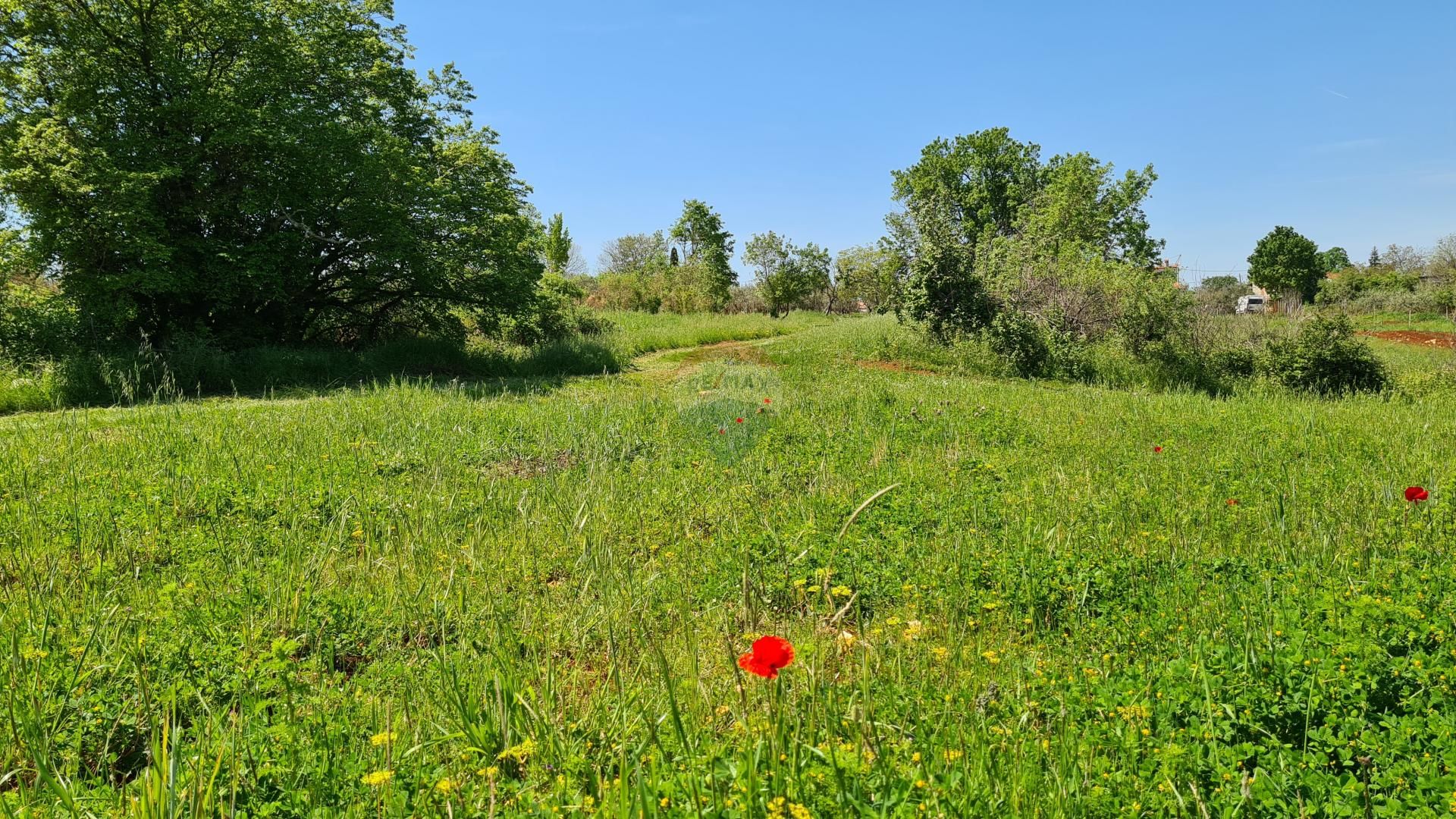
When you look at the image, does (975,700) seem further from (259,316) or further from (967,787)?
(259,316)

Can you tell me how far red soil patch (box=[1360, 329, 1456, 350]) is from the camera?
25016 millimetres

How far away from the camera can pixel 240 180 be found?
1354 centimetres

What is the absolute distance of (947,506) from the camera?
461cm

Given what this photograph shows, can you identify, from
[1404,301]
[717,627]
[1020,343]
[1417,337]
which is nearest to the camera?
[717,627]

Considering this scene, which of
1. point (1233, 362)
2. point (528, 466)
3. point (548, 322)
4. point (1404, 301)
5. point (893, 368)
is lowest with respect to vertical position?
Answer: point (528, 466)

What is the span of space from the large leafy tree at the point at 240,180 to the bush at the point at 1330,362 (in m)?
16.6

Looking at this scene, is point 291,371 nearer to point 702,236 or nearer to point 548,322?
point 548,322

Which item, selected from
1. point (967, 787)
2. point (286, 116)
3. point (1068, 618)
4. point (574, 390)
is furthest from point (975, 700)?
point (286, 116)

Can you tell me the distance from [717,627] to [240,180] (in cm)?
1513

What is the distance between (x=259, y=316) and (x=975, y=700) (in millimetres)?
16770

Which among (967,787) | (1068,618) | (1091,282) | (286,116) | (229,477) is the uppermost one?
(286,116)

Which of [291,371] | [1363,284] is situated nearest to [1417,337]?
[1363,284]

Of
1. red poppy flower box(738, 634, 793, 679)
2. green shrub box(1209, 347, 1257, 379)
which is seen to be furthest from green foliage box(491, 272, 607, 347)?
red poppy flower box(738, 634, 793, 679)

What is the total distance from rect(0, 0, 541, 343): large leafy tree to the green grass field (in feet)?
23.8
